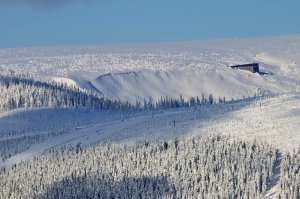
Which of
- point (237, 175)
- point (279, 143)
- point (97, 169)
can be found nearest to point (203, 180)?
point (237, 175)

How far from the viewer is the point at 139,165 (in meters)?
191

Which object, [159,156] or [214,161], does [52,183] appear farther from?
[214,161]

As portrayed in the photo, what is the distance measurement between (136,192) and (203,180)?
42.0 ft

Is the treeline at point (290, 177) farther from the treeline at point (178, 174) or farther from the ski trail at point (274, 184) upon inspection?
the treeline at point (178, 174)

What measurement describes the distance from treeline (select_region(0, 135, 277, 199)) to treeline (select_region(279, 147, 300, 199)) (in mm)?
2727

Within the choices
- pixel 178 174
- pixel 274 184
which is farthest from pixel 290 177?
pixel 178 174

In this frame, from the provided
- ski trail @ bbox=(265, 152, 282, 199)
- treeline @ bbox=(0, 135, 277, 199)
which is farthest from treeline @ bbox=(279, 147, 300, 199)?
treeline @ bbox=(0, 135, 277, 199)

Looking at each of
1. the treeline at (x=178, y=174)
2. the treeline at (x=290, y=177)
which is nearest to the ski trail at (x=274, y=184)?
the treeline at (x=178, y=174)

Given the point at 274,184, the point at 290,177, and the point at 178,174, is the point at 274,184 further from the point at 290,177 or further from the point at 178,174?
the point at 178,174

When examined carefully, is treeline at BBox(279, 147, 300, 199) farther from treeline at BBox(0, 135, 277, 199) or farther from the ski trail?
treeline at BBox(0, 135, 277, 199)

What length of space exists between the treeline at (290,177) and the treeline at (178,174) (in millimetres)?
2727

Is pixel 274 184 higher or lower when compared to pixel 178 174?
higher

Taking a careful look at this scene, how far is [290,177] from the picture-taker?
6388 inches

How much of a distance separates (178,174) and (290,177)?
25.0 m
